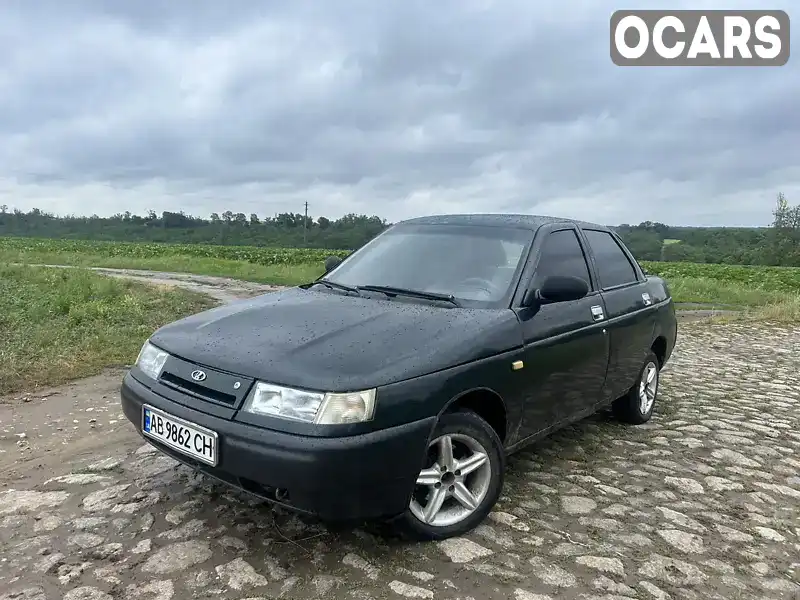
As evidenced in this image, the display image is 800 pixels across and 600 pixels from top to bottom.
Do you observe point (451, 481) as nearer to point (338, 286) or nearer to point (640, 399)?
point (338, 286)

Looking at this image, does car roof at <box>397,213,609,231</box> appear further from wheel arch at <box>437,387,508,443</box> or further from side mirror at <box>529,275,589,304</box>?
wheel arch at <box>437,387,508,443</box>

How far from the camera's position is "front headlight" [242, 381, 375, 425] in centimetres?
250

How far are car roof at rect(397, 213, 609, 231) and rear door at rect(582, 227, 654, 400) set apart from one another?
36 cm

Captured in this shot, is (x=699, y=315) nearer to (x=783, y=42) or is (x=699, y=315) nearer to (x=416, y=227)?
(x=783, y=42)

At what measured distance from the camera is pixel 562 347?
3689mm

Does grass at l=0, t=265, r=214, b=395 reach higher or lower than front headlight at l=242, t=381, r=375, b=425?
lower

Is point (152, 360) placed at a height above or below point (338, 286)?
below

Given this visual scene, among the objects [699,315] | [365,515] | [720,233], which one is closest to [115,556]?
[365,515]

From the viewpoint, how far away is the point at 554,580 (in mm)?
2688

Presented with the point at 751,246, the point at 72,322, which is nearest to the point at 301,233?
the point at 751,246

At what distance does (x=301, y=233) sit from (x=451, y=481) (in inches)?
2928

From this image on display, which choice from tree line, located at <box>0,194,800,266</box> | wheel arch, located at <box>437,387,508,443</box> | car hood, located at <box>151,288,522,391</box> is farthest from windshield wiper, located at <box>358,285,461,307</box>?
tree line, located at <box>0,194,800,266</box>

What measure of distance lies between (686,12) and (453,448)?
9.34 metres

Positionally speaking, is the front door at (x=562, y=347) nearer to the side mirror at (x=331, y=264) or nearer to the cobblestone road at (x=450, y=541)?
the cobblestone road at (x=450, y=541)
